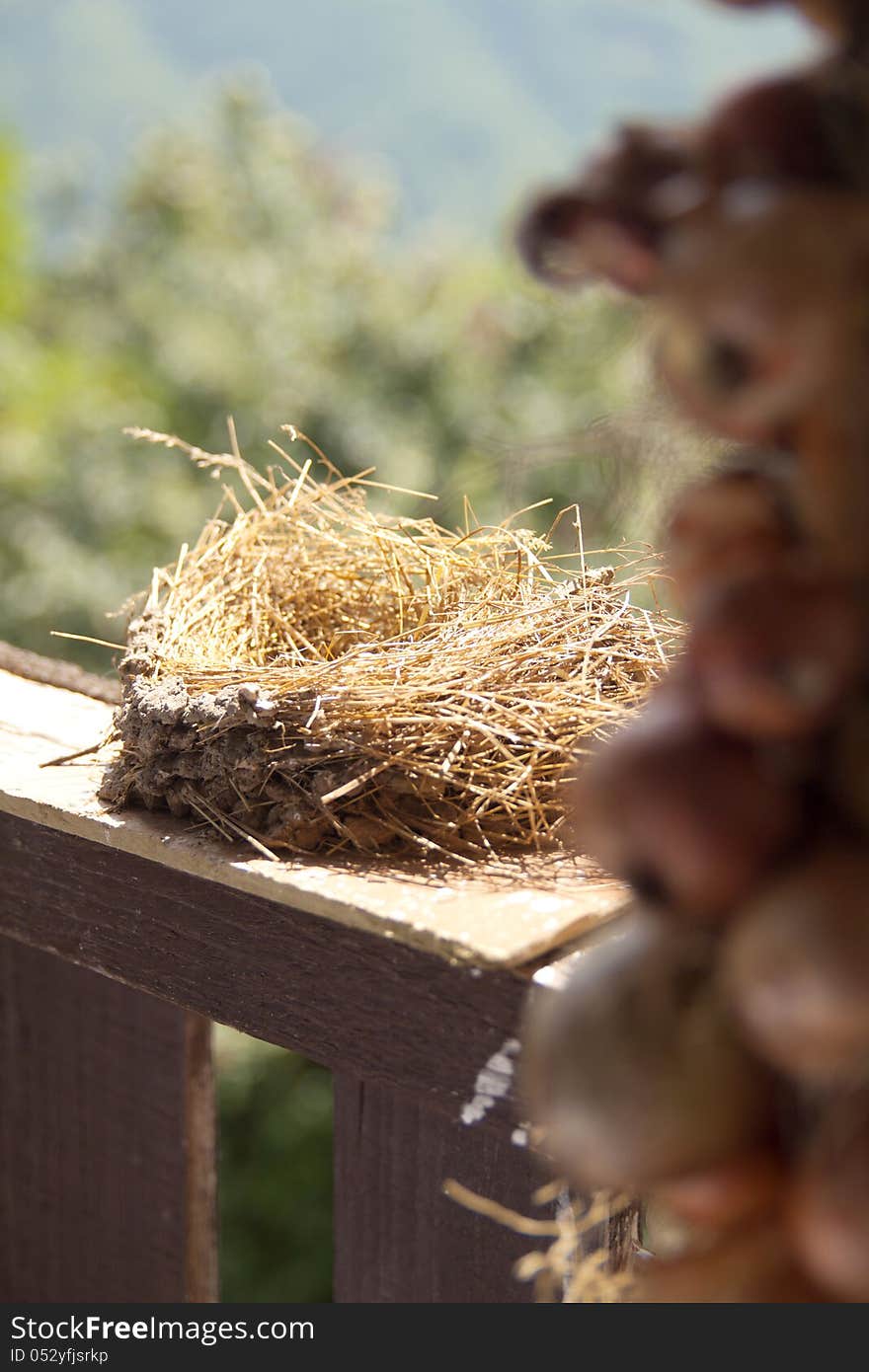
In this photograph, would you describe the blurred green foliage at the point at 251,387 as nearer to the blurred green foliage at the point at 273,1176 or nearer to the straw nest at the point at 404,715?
the blurred green foliage at the point at 273,1176

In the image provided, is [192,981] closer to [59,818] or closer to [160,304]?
[59,818]

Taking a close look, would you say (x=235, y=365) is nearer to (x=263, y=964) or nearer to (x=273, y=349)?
(x=273, y=349)

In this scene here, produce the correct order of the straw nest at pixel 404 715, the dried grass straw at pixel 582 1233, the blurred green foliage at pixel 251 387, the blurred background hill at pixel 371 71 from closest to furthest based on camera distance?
the dried grass straw at pixel 582 1233, the straw nest at pixel 404 715, the blurred green foliage at pixel 251 387, the blurred background hill at pixel 371 71

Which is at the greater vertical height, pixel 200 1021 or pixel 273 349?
pixel 273 349

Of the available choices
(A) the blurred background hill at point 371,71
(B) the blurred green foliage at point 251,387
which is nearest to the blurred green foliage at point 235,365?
(B) the blurred green foliage at point 251,387

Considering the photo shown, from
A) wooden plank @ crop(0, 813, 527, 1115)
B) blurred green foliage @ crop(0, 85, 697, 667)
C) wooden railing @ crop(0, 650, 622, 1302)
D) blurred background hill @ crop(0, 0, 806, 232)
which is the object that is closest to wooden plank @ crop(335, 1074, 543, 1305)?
wooden railing @ crop(0, 650, 622, 1302)

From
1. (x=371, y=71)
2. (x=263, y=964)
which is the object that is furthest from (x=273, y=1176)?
(x=371, y=71)
